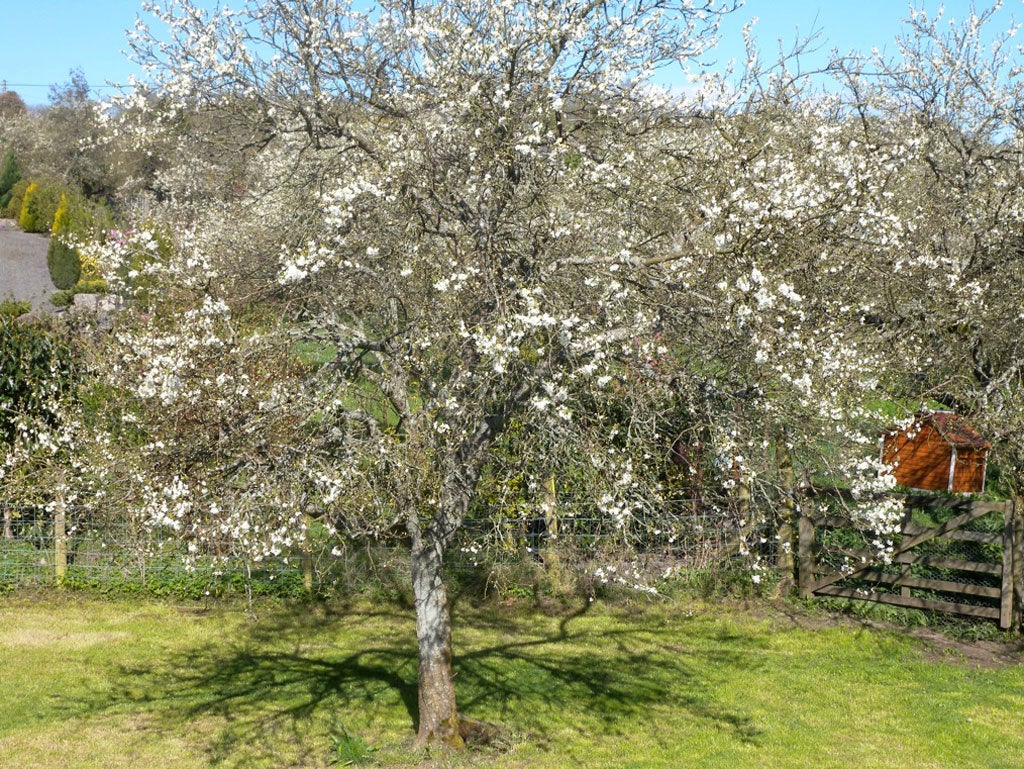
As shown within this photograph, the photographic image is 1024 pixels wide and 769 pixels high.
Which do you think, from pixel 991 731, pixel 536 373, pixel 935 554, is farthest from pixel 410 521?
pixel 935 554

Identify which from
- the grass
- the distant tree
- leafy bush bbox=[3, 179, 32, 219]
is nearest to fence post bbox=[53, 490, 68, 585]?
the grass

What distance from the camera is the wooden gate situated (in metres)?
9.91

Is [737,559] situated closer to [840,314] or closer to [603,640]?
[603,640]

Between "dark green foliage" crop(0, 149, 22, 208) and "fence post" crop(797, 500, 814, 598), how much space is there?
47170mm

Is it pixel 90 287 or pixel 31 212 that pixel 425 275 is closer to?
pixel 90 287

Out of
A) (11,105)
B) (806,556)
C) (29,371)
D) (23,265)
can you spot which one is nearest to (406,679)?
(806,556)

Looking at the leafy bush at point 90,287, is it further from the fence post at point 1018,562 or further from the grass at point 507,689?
the fence post at point 1018,562

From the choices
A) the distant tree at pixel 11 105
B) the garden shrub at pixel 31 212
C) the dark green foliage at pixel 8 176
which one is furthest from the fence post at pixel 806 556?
the distant tree at pixel 11 105

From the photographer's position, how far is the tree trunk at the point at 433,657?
7367mm

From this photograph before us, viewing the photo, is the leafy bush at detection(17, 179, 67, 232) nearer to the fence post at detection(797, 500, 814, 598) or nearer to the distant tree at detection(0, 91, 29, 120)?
the distant tree at detection(0, 91, 29, 120)

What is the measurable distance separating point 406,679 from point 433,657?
72.2 inches

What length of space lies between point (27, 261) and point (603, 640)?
118 feet

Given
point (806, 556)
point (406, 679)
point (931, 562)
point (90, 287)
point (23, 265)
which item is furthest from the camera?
point (23, 265)

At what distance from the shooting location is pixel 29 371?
1221 centimetres
